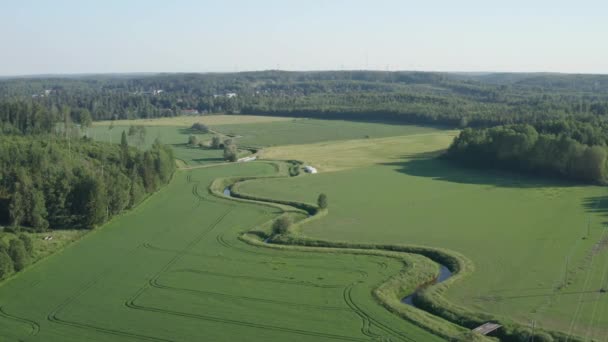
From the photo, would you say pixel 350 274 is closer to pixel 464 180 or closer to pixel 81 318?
pixel 81 318

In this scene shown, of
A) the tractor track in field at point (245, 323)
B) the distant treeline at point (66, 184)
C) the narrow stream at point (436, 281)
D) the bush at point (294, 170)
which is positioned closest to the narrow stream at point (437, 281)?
the narrow stream at point (436, 281)

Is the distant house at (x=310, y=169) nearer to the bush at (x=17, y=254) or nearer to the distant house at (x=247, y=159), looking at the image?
the distant house at (x=247, y=159)

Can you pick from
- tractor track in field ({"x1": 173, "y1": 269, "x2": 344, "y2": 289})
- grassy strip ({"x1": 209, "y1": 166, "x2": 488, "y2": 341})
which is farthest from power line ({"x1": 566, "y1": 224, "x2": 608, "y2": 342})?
tractor track in field ({"x1": 173, "y1": 269, "x2": 344, "y2": 289})

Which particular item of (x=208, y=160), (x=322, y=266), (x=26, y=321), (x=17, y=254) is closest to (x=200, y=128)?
(x=208, y=160)

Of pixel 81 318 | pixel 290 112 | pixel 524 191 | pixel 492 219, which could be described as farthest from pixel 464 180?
pixel 290 112

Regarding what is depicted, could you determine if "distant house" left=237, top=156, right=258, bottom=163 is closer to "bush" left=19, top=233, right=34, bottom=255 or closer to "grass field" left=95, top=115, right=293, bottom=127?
"grass field" left=95, top=115, right=293, bottom=127
